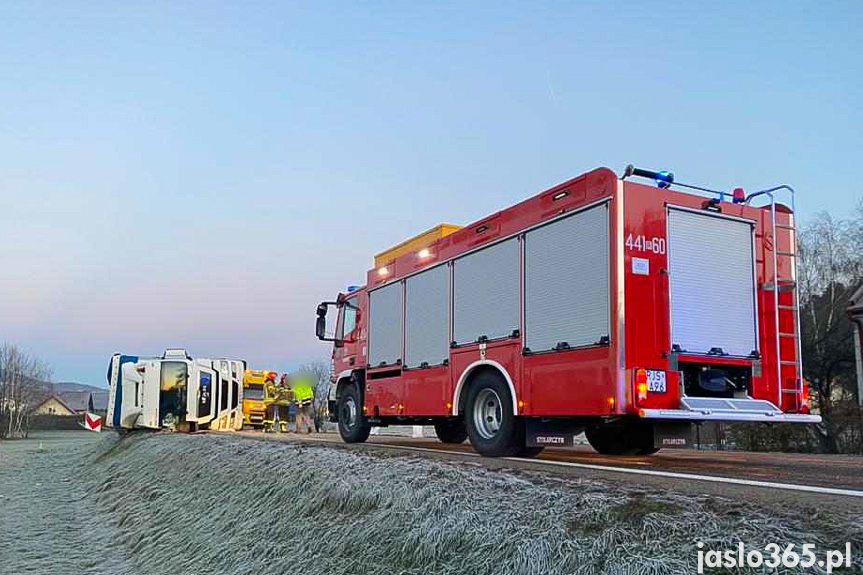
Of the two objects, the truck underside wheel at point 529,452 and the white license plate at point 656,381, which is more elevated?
the white license plate at point 656,381

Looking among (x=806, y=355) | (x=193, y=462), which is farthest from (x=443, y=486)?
(x=806, y=355)

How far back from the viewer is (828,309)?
31.6m

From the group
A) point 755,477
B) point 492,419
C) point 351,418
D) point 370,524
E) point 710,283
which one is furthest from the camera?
point 351,418

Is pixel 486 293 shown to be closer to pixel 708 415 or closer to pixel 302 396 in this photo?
pixel 708 415

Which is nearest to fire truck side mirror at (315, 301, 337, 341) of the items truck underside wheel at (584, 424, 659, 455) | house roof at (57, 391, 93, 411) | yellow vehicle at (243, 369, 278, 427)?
truck underside wheel at (584, 424, 659, 455)

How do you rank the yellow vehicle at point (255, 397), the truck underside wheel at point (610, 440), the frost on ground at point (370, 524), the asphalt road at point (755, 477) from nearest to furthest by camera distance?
the frost on ground at point (370, 524) < the asphalt road at point (755, 477) < the truck underside wheel at point (610, 440) < the yellow vehicle at point (255, 397)

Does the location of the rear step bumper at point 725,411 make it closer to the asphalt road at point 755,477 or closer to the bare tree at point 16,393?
the asphalt road at point 755,477

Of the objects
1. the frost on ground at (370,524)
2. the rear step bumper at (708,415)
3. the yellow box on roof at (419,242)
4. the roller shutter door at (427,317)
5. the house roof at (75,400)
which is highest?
the yellow box on roof at (419,242)

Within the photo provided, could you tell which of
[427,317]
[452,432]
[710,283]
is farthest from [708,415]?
[452,432]

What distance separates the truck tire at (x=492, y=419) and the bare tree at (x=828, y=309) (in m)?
13.2

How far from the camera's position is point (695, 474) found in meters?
6.51

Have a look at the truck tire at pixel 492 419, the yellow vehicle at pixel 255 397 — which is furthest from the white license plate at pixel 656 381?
the yellow vehicle at pixel 255 397

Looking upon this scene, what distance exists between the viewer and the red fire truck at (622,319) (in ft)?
25.5

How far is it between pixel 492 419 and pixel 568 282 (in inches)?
86.4
